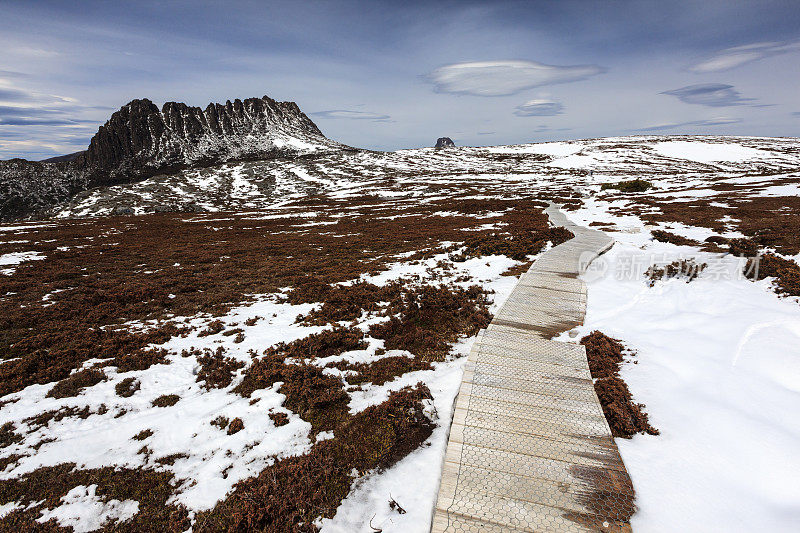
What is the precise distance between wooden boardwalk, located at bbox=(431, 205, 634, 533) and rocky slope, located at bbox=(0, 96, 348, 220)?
148764mm

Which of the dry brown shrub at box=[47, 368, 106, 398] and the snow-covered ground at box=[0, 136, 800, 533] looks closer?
the snow-covered ground at box=[0, 136, 800, 533]

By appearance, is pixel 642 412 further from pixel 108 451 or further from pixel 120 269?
Result: pixel 120 269

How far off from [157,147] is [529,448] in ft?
669

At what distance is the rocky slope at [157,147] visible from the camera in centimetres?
11444

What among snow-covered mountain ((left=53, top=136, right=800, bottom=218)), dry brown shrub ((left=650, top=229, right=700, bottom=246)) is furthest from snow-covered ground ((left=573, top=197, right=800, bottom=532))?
snow-covered mountain ((left=53, top=136, right=800, bottom=218))

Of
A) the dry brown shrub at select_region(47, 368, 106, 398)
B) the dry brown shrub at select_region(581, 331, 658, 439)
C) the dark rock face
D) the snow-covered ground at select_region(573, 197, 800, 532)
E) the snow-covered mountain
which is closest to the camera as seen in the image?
the snow-covered ground at select_region(573, 197, 800, 532)

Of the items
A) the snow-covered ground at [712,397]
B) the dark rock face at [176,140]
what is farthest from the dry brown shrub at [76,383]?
the dark rock face at [176,140]

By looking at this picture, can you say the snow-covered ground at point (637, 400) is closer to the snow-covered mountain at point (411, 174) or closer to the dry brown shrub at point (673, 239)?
the dry brown shrub at point (673, 239)

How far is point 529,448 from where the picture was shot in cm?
571

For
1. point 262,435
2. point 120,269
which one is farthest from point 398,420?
point 120,269

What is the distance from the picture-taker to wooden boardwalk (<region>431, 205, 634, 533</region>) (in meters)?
4.62

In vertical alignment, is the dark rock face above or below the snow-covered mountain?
above

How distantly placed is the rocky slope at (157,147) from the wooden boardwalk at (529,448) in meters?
149

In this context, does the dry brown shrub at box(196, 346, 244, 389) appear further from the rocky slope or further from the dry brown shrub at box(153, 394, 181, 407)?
the rocky slope
